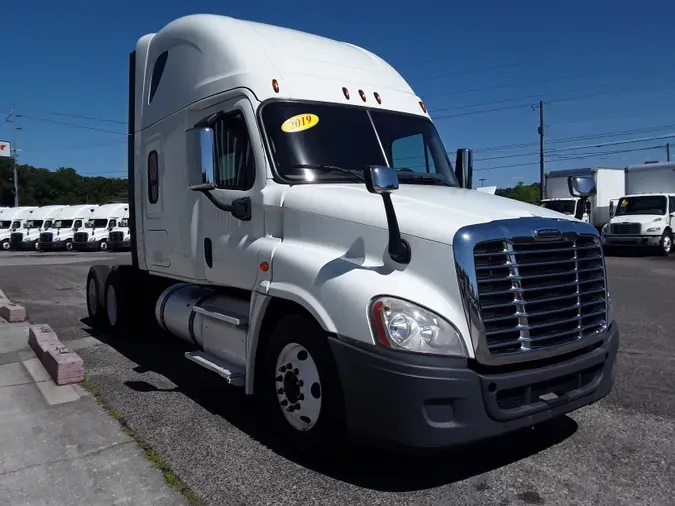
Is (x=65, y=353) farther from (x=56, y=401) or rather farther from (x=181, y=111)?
(x=181, y=111)

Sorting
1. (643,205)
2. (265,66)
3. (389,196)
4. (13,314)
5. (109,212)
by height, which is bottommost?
(13,314)

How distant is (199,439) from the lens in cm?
457

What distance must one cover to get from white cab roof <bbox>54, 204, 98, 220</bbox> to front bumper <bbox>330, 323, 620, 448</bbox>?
40.2 metres

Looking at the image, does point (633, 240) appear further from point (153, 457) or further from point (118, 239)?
point (118, 239)

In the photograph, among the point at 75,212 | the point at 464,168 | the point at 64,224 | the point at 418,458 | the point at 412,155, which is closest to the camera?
the point at 418,458

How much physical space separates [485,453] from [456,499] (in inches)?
28.3

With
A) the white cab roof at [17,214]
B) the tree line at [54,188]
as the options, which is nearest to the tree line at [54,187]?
the tree line at [54,188]

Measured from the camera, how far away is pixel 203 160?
4699 millimetres

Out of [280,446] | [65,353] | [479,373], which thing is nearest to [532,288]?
[479,373]

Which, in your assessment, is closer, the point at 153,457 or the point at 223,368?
the point at 153,457

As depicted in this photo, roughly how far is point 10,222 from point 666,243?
41616mm

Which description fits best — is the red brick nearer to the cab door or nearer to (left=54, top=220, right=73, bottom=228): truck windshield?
the cab door

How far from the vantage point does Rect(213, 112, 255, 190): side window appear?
15.9 ft

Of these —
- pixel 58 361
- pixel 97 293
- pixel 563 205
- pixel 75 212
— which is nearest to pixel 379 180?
pixel 58 361
